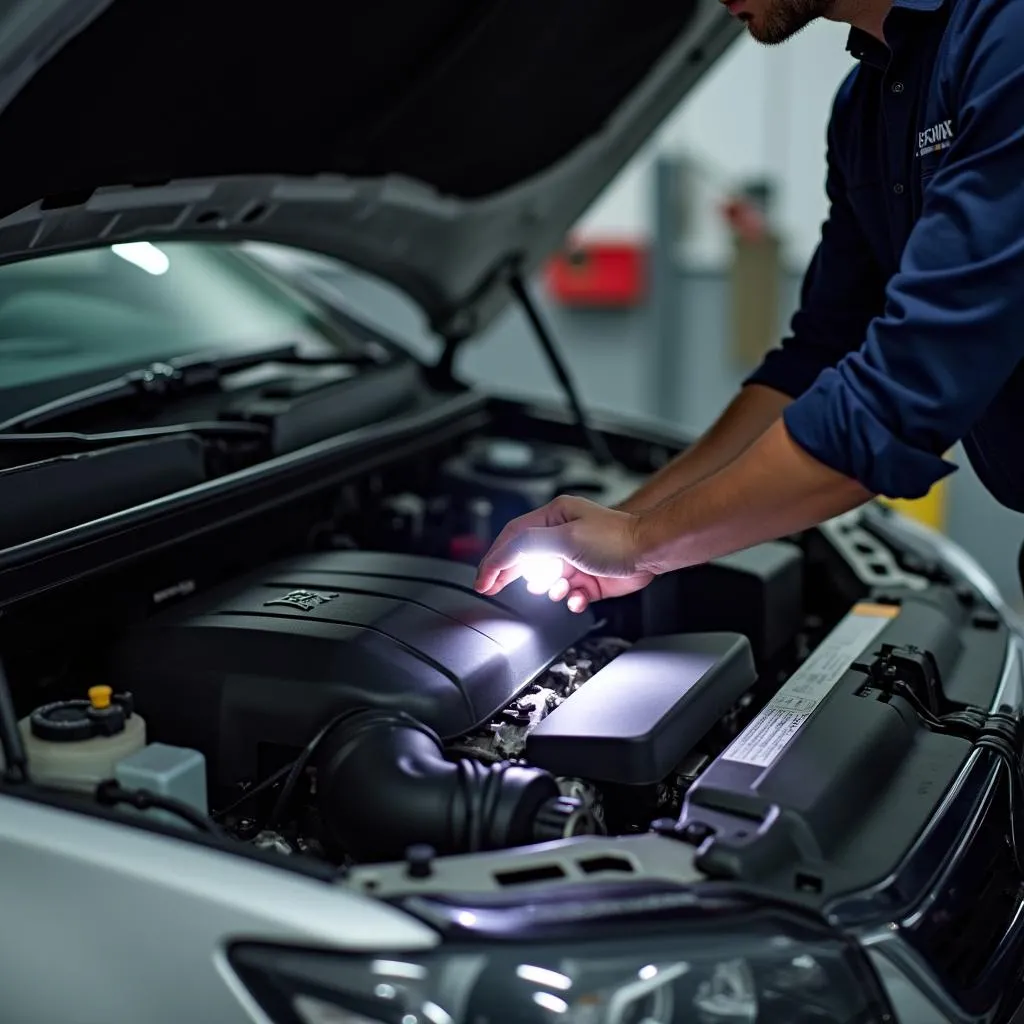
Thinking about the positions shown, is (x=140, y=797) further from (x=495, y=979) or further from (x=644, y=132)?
(x=644, y=132)

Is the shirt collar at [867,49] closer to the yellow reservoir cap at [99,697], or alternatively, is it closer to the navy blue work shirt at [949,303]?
the navy blue work shirt at [949,303]

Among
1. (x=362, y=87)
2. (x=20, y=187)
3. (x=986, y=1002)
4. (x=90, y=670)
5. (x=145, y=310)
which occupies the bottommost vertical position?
(x=986, y=1002)

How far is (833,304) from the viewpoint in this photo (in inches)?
68.4

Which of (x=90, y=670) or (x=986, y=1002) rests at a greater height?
(x=90, y=670)

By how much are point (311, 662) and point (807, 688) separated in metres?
0.59

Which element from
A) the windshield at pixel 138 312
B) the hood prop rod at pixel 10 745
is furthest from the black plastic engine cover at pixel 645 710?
the windshield at pixel 138 312

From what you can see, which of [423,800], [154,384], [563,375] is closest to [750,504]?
[423,800]

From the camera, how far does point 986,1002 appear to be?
3.94ft

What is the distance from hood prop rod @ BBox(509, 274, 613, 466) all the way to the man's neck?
95 cm

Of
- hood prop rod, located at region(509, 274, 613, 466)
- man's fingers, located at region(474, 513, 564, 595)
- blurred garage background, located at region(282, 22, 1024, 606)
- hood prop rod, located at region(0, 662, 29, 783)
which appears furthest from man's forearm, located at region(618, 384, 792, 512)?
blurred garage background, located at region(282, 22, 1024, 606)

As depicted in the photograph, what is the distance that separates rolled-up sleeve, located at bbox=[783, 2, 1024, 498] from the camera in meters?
1.15

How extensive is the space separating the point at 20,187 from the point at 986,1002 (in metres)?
1.35

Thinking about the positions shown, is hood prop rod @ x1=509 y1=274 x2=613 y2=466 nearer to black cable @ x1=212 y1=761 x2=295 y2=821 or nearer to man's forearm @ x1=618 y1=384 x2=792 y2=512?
man's forearm @ x1=618 y1=384 x2=792 y2=512

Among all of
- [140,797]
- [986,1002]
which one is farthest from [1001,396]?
[140,797]
